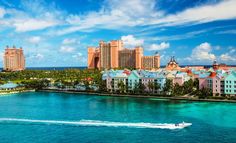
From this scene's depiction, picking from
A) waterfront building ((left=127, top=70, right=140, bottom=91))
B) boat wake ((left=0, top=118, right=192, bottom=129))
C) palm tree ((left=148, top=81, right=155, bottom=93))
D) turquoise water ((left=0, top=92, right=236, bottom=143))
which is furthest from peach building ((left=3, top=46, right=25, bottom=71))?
boat wake ((left=0, top=118, right=192, bottom=129))

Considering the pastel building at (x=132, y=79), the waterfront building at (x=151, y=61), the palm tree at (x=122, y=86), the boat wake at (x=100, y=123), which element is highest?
the waterfront building at (x=151, y=61)

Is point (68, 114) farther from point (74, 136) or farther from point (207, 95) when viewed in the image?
point (207, 95)

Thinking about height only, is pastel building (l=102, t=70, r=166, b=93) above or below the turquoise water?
above

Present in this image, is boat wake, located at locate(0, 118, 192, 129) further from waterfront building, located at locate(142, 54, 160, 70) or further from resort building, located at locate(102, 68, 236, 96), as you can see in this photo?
waterfront building, located at locate(142, 54, 160, 70)

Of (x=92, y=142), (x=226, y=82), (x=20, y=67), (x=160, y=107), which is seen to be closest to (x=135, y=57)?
(x=20, y=67)

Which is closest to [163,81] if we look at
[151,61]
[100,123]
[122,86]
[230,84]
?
[122,86]

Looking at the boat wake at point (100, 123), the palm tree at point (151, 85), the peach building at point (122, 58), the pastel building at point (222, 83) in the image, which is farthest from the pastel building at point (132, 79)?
the peach building at point (122, 58)

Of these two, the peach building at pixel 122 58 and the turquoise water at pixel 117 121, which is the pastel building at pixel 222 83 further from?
the peach building at pixel 122 58
